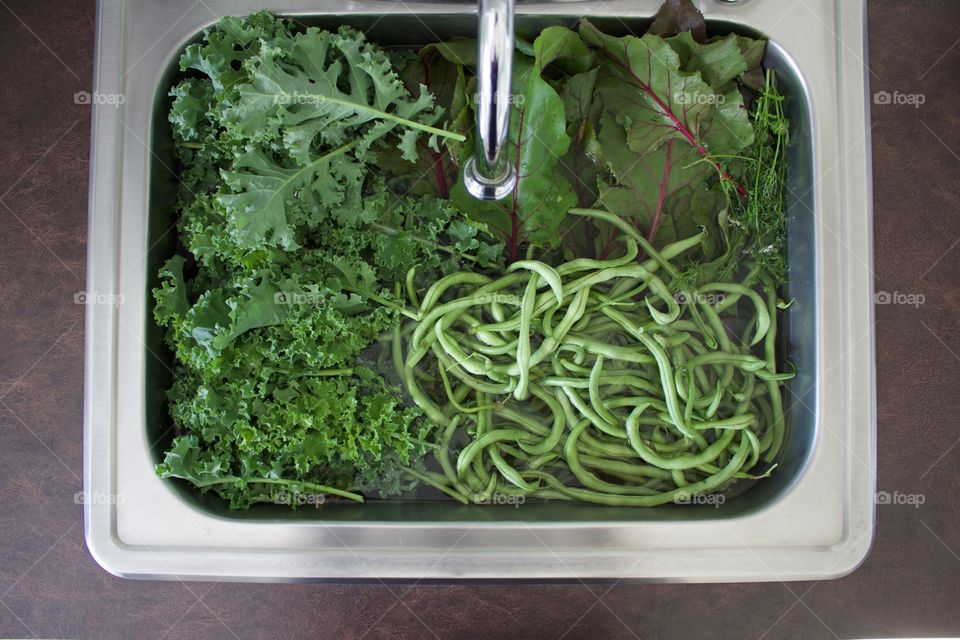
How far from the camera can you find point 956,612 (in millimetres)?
959

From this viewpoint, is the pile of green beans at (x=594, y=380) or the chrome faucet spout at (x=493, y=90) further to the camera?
the pile of green beans at (x=594, y=380)

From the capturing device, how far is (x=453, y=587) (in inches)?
37.1

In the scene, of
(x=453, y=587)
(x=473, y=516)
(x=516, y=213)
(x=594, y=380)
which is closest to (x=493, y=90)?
(x=516, y=213)

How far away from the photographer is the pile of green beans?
761mm

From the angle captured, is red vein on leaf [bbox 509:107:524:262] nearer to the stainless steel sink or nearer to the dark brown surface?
the stainless steel sink

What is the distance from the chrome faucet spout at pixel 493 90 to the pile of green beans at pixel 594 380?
12 cm

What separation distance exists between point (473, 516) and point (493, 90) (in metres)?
0.45

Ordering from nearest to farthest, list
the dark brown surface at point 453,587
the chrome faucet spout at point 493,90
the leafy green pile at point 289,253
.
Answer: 1. the chrome faucet spout at point 493,90
2. the leafy green pile at point 289,253
3. the dark brown surface at point 453,587

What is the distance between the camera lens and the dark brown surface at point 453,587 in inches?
37.1

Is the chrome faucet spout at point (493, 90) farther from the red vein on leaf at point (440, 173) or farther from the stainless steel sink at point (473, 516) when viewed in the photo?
the stainless steel sink at point (473, 516)

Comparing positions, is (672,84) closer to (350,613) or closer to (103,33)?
(103,33)

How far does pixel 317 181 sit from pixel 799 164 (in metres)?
0.53

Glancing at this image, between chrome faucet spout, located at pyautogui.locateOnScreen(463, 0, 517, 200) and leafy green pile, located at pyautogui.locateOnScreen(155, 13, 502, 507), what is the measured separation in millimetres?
67

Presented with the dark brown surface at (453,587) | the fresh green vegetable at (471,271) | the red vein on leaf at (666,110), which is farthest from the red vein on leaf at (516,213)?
the dark brown surface at (453,587)
